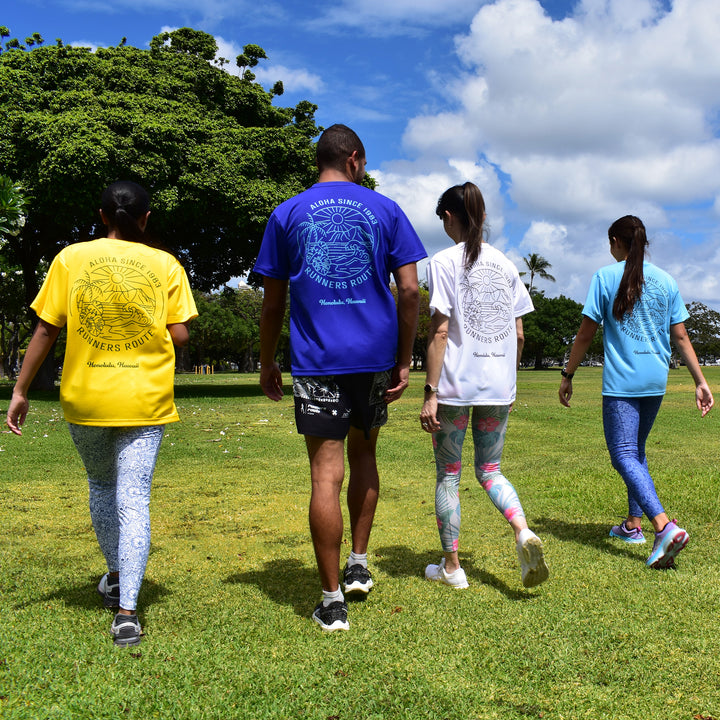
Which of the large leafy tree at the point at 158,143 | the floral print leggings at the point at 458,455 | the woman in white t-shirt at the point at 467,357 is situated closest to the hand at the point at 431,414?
the woman in white t-shirt at the point at 467,357

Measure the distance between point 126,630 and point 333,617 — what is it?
3.06 feet

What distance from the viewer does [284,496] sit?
6.55 meters

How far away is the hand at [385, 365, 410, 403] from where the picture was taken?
3.47 m

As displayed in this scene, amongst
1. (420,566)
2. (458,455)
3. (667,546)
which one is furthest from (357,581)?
(667,546)

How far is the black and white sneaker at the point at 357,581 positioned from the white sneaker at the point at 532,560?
0.82 metres

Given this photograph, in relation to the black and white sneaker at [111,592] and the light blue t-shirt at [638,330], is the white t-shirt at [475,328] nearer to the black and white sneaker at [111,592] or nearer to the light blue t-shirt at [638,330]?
the light blue t-shirt at [638,330]

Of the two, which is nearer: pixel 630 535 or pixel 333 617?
pixel 333 617

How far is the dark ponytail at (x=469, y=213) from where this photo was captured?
379 cm

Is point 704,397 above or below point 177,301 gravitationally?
below

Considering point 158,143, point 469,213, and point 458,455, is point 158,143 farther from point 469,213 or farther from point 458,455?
point 458,455

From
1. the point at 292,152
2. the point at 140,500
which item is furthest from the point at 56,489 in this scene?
the point at 292,152

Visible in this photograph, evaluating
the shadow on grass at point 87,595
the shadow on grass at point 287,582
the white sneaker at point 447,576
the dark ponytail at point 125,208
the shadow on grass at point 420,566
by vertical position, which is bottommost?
the shadow on grass at point 87,595

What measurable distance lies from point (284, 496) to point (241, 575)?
8.09 ft

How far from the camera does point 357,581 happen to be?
3611mm
